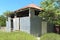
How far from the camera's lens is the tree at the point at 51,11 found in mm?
22484

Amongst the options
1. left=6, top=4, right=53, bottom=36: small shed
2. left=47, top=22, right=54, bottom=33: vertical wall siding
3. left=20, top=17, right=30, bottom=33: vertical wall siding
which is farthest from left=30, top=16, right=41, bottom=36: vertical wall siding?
left=47, top=22, right=54, bottom=33: vertical wall siding

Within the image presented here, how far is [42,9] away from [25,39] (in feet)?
33.5

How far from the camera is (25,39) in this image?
47.9 ft

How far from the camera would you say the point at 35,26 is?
949 inches

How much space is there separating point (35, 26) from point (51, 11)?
137 inches

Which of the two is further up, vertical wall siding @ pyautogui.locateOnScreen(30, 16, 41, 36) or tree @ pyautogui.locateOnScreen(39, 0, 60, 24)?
tree @ pyautogui.locateOnScreen(39, 0, 60, 24)

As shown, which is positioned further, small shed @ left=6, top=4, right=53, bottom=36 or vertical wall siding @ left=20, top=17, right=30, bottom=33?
vertical wall siding @ left=20, top=17, right=30, bottom=33

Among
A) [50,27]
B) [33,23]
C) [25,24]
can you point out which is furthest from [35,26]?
[50,27]

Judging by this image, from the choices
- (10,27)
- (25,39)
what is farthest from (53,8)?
(10,27)

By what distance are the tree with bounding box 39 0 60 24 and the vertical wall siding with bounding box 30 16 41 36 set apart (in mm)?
1420

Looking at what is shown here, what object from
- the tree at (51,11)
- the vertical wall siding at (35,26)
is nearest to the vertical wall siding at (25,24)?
the vertical wall siding at (35,26)

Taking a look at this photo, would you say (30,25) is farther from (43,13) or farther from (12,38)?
(12,38)

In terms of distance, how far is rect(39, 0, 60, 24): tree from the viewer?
22.5 metres

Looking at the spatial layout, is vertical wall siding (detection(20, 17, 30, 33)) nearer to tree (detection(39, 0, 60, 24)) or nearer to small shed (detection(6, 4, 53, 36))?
small shed (detection(6, 4, 53, 36))
